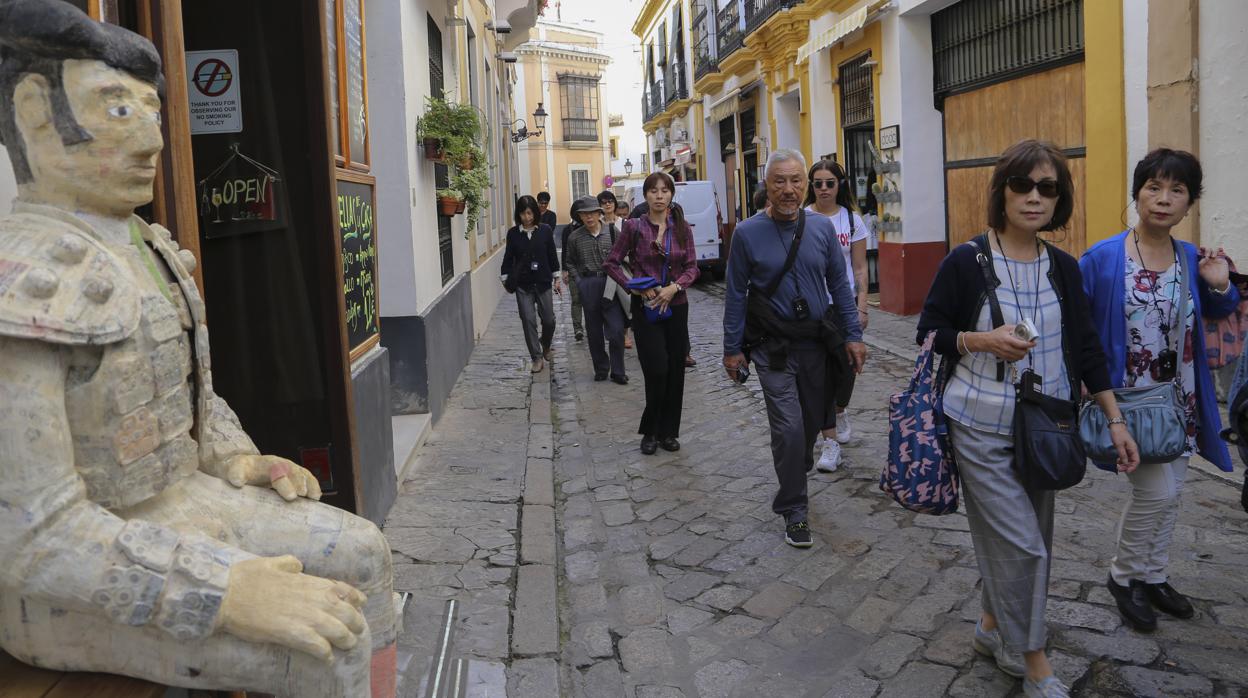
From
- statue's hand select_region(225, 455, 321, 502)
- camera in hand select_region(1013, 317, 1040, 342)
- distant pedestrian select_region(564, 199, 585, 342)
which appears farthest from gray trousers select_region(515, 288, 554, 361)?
statue's hand select_region(225, 455, 321, 502)

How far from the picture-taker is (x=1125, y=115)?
809cm

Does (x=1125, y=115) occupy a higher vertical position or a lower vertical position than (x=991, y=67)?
lower

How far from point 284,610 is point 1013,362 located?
241 centimetres

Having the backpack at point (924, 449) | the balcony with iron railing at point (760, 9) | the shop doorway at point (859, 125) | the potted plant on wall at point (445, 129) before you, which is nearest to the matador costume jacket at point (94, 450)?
the backpack at point (924, 449)

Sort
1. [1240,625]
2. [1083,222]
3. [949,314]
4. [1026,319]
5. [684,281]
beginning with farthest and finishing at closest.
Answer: [1083,222] < [684,281] < [1240,625] < [949,314] < [1026,319]

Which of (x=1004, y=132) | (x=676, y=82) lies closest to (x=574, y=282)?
(x=1004, y=132)

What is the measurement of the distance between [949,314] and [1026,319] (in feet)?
0.95

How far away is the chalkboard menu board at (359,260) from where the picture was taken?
5109 millimetres

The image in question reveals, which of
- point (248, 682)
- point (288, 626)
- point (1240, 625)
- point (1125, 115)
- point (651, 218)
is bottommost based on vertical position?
point (1240, 625)

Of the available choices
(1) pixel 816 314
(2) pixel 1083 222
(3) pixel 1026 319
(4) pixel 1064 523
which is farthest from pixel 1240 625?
(2) pixel 1083 222

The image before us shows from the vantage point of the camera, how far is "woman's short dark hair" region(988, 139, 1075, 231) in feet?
10.8

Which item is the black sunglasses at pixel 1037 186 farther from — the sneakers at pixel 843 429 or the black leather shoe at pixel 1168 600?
the sneakers at pixel 843 429

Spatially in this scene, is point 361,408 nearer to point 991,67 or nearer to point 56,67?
point 56,67

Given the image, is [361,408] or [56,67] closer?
[56,67]
